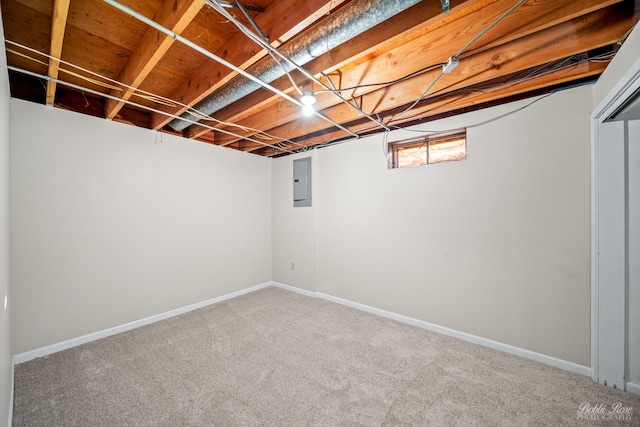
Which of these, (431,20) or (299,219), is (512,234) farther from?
(299,219)

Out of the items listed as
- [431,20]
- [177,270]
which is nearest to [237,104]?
[431,20]

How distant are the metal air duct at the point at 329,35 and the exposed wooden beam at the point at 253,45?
64 millimetres

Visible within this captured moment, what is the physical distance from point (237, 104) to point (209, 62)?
0.55 m

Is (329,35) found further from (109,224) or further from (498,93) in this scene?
(109,224)

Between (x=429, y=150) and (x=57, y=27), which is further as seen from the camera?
(x=429, y=150)

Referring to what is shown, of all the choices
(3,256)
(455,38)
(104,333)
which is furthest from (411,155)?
(104,333)

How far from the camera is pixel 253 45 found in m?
1.54

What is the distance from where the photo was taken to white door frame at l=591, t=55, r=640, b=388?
174 cm

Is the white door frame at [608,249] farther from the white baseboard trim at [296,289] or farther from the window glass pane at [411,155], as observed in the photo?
the white baseboard trim at [296,289]

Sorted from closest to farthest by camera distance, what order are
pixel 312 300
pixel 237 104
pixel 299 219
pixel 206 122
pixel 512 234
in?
1. pixel 512 234
2. pixel 237 104
3. pixel 206 122
4. pixel 312 300
5. pixel 299 219

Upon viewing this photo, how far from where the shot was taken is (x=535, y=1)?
1326 mm

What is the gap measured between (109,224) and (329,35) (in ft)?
9.28

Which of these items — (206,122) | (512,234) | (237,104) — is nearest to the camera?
(512,234)

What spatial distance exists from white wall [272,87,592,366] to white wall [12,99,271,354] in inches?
77.7
